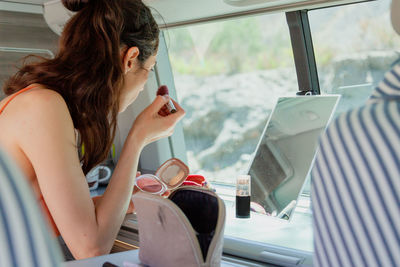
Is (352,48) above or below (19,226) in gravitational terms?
below

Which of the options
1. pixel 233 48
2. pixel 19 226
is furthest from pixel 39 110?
pixel 233 48

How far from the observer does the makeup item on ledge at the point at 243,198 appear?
1.71 m

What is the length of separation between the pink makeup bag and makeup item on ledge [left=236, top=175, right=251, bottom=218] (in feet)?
2.17

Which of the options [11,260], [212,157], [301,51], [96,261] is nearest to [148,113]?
[96,261]

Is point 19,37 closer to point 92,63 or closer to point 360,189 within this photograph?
point 92,63

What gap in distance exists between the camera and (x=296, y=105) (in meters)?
1.88

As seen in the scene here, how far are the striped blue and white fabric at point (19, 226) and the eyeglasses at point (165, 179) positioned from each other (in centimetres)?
131

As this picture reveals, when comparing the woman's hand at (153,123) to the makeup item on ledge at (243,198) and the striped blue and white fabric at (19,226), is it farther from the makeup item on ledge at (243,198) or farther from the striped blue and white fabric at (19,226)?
the striped blue and white fabric at (19,226)

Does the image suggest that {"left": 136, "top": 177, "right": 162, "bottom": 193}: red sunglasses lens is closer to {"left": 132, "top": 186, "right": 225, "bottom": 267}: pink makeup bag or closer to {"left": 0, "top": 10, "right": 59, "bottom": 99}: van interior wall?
{"left": 132, "top": 186, "right": 225, "bottom": 267}: pink makeup bag

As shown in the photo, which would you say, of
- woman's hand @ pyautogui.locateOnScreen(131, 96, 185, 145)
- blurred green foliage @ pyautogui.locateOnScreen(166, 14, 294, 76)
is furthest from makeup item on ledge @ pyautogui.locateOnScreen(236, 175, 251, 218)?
blurred green foliage @ pyautogui.locateOnScreen(166, 14, 294, 76)

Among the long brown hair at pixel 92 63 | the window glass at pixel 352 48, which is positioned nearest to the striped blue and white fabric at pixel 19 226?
the long brown hair at pixel 92 63

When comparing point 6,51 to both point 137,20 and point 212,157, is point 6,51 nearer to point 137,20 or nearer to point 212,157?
point 137,20

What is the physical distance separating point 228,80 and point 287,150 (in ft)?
10.2

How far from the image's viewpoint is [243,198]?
172cm
